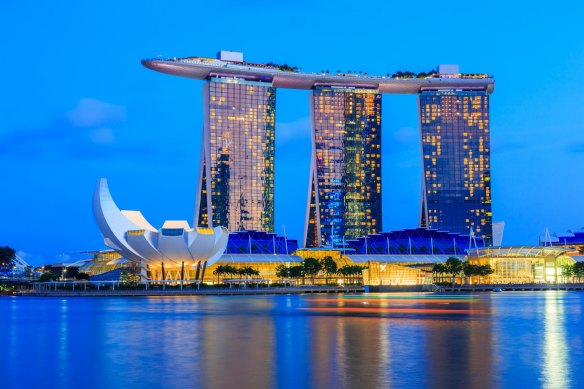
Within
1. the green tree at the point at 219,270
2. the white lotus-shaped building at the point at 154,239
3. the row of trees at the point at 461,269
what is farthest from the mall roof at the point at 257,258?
the row of trees at the point at 461,269

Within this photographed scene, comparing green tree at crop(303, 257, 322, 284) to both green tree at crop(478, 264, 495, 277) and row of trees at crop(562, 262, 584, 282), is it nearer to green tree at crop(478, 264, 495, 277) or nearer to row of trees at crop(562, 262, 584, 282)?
green tree at crop(478, 264, 495, 277)

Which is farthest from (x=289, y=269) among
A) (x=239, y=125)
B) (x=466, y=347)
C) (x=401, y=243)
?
(x=466, y=347)

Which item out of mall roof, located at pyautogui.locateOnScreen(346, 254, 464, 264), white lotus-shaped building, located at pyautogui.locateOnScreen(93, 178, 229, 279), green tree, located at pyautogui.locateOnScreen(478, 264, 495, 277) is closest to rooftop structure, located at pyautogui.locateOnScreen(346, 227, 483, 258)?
mall roof, located at pyautogui.locateOnScreen(346, 254, 464, 264)

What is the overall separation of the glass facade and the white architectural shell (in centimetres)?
5855

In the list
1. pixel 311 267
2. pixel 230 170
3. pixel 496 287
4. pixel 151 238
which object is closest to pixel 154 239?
pixel 151 238

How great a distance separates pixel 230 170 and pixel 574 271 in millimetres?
84730

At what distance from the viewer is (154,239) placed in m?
129

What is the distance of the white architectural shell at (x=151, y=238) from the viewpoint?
129000 mm

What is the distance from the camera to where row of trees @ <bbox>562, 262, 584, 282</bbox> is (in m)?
156

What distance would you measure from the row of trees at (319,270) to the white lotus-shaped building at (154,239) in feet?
68.9

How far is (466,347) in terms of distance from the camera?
37219 mm

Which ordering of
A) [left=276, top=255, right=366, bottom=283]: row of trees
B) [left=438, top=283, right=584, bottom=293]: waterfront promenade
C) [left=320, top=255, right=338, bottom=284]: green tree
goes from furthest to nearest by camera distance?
[left=320, top=255, right=338, bottom=284]: green tree
[left=276, top=255, right=366, bottom=283]: row of trees
[left=438, top=283, right=584, bottom=293]: waterfront promenade

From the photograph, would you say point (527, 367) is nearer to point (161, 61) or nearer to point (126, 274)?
point (126, 274)

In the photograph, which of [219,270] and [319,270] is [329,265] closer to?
[319,270]
